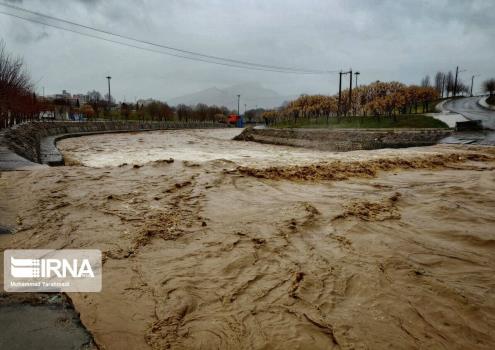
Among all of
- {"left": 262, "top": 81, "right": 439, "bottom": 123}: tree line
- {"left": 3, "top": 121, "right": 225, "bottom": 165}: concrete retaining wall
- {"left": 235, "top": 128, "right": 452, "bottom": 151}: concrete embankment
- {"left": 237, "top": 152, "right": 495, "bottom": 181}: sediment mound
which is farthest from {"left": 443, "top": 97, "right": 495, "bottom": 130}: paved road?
{"left": 3, "top": 121, "right": 225, "bottom": 165}: concrete retaining wall

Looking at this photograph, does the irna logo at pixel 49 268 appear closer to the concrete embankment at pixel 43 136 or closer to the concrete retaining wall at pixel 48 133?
the concrete embankment at pixel 43 136

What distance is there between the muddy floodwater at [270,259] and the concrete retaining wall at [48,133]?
6083 millimetres

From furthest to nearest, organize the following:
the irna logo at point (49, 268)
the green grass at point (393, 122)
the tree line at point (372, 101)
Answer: the tree line at point (372, 101) < the green grass at point (393, 122) < the irna logo at point (49, 268)

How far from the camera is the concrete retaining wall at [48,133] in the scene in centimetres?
1250

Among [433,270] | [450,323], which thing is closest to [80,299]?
[450,323]

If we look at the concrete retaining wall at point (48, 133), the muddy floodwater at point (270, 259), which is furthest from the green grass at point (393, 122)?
the concrete retaining wall at point (48, 133)

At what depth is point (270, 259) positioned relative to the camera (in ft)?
12.0

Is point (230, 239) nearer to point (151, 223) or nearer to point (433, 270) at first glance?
point (151, 223)

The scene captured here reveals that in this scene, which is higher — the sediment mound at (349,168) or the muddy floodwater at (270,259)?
the sediment mound at (349,168)

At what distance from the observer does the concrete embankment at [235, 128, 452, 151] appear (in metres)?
21.2

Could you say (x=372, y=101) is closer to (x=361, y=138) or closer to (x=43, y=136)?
(x=361, y=138)

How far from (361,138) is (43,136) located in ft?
79.6

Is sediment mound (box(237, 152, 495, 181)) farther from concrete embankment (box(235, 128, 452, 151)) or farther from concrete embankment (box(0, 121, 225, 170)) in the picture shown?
concrete embankment (box(235, 128, 452, 151))

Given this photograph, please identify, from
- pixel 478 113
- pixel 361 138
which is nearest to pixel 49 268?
pixel 361 138
